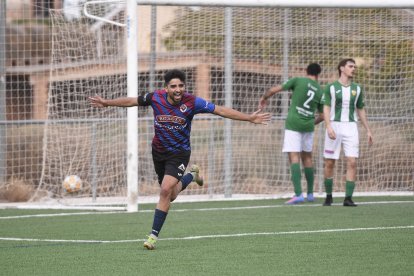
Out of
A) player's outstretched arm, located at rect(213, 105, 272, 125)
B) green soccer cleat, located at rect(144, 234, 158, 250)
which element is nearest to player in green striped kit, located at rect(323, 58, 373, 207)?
player's outstretched arm, located at rect(213, 105, 272, 125)

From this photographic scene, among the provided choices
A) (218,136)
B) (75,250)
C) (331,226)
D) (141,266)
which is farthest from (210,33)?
(141,266)

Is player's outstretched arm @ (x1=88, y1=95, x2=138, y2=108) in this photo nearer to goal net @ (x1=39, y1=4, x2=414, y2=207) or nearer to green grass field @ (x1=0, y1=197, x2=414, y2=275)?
green grass field @ (x1=0, y1=197, x2=414, y2=275)

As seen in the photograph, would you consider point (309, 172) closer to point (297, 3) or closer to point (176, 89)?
point (297, 3)

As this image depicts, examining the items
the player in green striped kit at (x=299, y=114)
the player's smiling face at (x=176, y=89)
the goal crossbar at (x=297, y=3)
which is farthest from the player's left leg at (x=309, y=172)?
the player's smiling face at (x=176, y=89)

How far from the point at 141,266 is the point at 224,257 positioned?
0.83 metres

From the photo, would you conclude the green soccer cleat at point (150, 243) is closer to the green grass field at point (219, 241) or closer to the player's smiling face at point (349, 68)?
the green grass field at point (219, 241)

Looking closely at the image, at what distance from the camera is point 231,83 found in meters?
16.2

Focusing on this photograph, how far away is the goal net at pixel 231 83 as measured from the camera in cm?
1551

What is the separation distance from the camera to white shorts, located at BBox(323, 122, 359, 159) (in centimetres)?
1373

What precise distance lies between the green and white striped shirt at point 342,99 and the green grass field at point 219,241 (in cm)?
133

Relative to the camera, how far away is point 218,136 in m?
16.7

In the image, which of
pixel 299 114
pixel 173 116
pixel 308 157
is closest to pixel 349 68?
pixel 299 114

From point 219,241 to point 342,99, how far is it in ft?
15.8

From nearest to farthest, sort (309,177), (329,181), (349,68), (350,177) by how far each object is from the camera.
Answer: (349,68) → (350,177) → (329,181) → (309,177)
